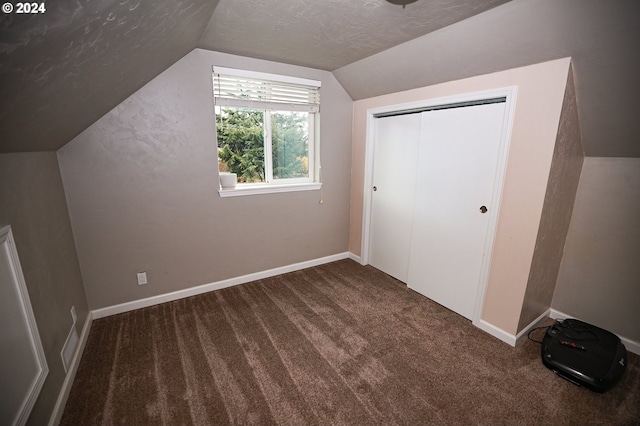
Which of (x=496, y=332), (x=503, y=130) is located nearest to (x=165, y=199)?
(x=503, y=130)

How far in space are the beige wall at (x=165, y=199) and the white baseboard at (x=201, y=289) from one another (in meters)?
0.05

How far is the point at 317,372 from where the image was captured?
1.80 metres

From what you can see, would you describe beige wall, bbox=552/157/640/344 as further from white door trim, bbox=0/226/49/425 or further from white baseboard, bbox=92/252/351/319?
white door trim, bbox=0/226/49/425

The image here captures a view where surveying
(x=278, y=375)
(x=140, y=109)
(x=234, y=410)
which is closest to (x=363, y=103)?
(x=140, y=109)

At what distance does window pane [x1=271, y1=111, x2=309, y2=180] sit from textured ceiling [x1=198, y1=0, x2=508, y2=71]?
0.67 meters

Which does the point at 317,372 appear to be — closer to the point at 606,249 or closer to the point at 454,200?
the point at 454,200

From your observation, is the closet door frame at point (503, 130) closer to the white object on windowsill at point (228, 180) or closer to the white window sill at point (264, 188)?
the white window sill at point (264, 188)

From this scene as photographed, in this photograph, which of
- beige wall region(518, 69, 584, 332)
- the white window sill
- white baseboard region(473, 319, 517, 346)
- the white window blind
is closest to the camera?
beige wall region(518, 69, 584, 332)

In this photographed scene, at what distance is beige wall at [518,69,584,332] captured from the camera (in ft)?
5.88

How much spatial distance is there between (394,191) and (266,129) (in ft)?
5.08

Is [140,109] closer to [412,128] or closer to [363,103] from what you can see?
[363,103]

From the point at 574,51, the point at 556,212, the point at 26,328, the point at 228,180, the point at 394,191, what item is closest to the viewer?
the point at 26,328

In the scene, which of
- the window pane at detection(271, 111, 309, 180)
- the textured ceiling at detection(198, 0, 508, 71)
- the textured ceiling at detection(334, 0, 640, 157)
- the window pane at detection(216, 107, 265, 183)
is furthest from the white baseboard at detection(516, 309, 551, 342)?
the window pane at detection(216, 107, 265, 183)

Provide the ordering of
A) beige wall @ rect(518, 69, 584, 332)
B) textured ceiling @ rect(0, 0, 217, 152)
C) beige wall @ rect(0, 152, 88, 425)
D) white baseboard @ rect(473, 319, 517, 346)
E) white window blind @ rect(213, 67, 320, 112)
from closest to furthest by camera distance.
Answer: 1. textured ceiling @ rect(0, 0, 217, 152)
2. beige wall @ rect(0, 152, 88, 425)
3. beige wall @ rect(518, 69, 584, 332)
4. white baseboard @ rect(473, 319, 517, 346)
5. white window blind @ rect(213, 67, 320, 112)
